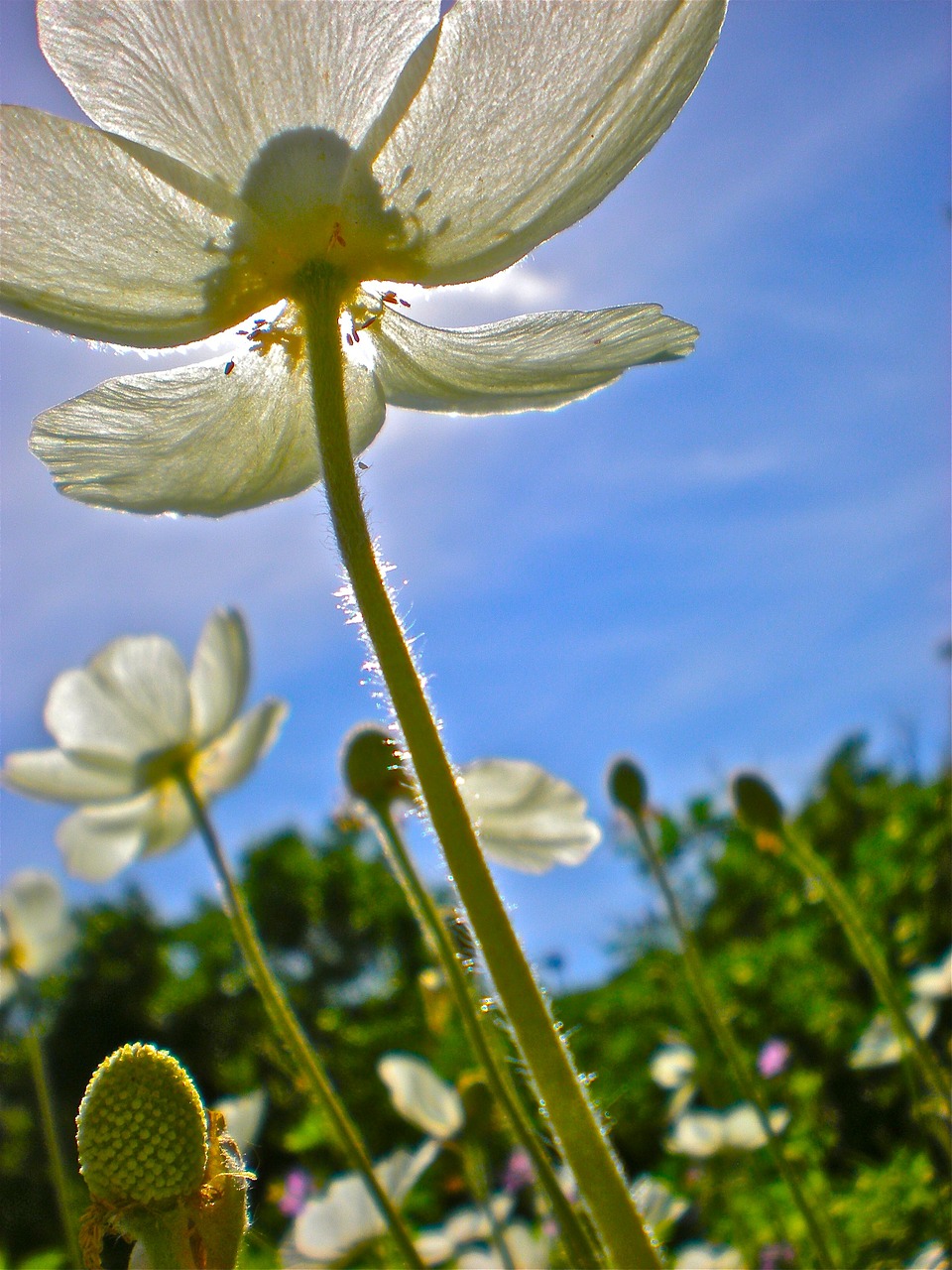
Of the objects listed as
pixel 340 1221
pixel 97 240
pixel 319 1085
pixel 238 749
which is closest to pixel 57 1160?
pixel 319 1085

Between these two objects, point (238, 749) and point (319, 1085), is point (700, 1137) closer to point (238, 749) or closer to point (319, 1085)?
point (238, 749)

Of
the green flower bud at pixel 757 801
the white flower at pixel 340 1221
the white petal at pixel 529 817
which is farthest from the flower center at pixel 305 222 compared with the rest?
the white flower at pixel 340 1221

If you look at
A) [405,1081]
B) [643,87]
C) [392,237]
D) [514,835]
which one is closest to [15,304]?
[392,237]

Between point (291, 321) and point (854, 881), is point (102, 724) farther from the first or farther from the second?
point (854, 881)

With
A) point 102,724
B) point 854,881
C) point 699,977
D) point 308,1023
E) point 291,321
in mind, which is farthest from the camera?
point 308,1023

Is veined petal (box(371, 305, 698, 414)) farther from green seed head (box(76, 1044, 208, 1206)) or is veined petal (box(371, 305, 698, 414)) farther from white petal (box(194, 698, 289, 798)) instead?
white petal (box(194, 698, 289, 798))
